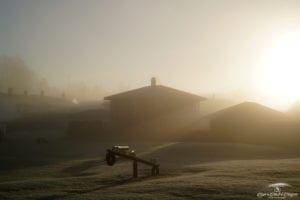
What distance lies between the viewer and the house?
45.0 meters

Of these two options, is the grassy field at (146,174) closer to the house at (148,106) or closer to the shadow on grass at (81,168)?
the shadow on grass at (81,168)

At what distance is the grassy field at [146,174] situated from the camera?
14.8m

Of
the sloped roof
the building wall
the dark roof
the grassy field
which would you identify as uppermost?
the dark roof

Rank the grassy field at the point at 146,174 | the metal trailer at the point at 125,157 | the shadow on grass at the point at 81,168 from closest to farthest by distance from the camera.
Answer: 1. the grassy field at the point at 146,174
2. the metal trailer at the point at 125,157
3. the shadow on grass at the point at 81,168

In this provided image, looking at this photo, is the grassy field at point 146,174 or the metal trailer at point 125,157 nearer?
the grassy field at point 146,174

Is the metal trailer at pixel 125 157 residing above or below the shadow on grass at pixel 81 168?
above

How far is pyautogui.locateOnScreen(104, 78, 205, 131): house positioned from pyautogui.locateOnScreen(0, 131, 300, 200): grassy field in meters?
12.6

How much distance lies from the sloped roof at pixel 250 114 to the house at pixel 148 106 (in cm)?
608

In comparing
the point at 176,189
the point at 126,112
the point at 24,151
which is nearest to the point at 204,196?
the point at 176,189

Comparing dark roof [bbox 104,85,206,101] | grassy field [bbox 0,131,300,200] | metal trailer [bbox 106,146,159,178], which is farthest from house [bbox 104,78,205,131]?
metal trailer [bbox 106,146,159,178]

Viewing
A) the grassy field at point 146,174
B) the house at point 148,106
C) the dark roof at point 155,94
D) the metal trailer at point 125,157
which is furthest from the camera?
the dark roof at point 155,94

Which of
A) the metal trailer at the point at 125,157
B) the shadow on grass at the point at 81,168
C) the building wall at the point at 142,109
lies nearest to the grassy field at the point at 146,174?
the shadow on grass at the point at 81,168

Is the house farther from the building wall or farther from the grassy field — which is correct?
the grassy field

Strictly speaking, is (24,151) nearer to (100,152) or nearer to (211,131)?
(100,152)
